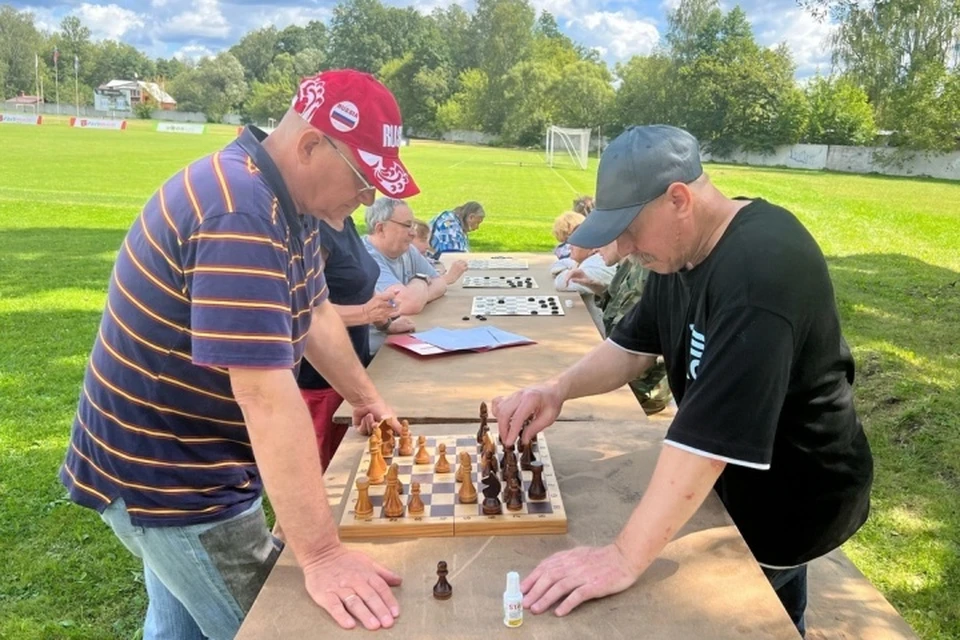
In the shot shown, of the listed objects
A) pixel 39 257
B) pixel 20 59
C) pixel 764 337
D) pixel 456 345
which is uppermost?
pixel 20 59

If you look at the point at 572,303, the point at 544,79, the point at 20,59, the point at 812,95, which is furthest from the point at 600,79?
the point at 20,59

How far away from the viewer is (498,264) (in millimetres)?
6797

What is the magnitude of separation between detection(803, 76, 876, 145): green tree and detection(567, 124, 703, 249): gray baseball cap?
53.9 metres

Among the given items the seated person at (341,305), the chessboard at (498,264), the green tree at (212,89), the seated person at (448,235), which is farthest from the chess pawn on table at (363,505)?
the green tree at (212,89)

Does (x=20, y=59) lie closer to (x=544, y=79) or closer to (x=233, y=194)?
(x=544, y=79)

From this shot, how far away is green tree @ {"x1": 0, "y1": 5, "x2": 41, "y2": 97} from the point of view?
263 feet

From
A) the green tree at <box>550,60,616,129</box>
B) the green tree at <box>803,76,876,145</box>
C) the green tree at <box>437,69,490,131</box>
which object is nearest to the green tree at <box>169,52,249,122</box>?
the green tree at <box>437,69,490,131</box>

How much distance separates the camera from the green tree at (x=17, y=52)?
263ft

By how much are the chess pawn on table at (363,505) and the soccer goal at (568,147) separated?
1421 inches

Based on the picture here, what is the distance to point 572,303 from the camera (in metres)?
4.96

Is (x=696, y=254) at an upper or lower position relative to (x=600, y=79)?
lower

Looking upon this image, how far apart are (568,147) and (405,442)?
40.2m

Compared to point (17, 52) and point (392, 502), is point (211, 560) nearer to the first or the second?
point (392, 502)

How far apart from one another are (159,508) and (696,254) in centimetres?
136
